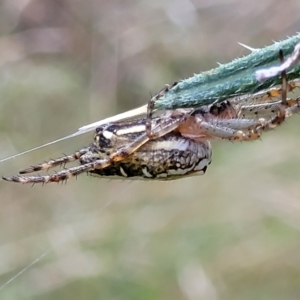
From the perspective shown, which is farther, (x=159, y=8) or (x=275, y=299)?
(x=159, y=8)

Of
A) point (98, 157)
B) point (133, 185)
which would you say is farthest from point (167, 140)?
point (133, 185)

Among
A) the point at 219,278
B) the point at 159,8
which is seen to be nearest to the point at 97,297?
the point at 219,278

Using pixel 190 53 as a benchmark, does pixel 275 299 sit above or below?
below

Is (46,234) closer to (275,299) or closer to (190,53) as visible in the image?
(275,299)

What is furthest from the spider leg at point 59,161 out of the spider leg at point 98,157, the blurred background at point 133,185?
the blurred background at point 133,185

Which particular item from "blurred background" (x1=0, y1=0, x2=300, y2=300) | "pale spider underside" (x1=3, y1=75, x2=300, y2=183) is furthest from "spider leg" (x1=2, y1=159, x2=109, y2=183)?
"blurred background" (x1=0, y1=0, x2=300, y2=300)

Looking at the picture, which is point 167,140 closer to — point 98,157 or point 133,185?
point 98,157

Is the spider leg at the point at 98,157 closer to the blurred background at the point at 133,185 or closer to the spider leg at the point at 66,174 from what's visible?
the spider leg at the point at 66,174
